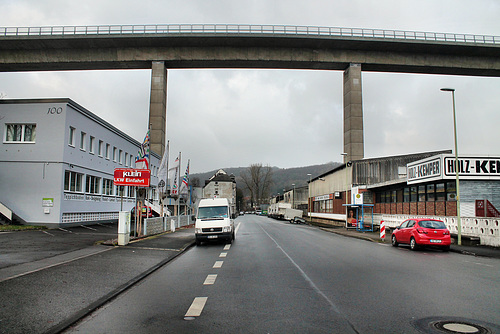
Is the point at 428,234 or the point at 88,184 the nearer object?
the point at 428,234

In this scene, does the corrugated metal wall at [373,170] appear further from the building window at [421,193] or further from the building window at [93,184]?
the building window at [93,184]

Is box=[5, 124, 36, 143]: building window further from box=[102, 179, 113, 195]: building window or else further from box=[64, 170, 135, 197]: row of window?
box=[102, 179, 113, 195]: building window

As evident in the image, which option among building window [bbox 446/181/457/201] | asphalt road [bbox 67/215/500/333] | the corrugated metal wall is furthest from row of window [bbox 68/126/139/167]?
building window [bbox 446/181/457/201]

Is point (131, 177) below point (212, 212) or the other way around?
the other way around

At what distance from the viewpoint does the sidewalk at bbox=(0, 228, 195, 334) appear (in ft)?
18.8

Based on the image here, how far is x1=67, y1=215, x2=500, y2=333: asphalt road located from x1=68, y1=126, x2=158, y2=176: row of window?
19464 millimetres

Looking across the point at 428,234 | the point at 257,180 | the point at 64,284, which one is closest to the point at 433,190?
the point at 428,234

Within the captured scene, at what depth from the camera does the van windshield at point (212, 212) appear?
19109mm

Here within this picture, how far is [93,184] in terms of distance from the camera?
32125 millimetres

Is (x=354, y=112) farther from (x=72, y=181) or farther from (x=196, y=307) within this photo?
(x=196, y=307)

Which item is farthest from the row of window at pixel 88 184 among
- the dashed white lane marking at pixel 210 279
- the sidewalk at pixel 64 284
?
the dashed white lane marking at pixel 210 279

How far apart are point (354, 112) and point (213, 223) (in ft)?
91.2

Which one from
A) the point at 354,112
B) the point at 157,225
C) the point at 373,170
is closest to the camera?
the point at 157,225

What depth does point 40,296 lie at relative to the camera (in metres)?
7.09
